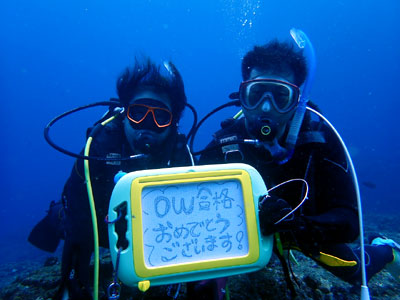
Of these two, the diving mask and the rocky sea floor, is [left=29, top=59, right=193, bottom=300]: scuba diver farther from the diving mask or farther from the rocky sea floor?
the diving mask

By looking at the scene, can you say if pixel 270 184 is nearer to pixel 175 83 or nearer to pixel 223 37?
pixel 175 83

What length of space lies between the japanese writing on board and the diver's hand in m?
0.13

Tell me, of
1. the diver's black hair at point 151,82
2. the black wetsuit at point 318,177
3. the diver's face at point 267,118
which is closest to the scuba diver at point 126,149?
the diver's black hair at point 151,82

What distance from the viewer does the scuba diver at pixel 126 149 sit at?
2.37 m

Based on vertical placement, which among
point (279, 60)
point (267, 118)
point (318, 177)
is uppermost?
point (279, 60)

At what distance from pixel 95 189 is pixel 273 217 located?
2204 mm

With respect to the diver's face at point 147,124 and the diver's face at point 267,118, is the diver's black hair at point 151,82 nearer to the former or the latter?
the diver's face at point 147,124

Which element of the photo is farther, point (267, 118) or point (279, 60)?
point (279, 60)

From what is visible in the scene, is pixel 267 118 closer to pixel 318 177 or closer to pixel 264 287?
pixel 318 177

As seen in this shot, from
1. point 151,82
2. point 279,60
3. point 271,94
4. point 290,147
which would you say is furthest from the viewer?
point 151,82

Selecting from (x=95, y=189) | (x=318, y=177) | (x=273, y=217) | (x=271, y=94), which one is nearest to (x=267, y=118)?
(x=271, y=94)

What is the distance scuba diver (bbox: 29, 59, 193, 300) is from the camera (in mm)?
2371

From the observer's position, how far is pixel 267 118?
2.62 metres

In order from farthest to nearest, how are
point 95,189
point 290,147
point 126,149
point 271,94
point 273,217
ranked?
point 126,149 < point 95,189 < point 271,94 < point 290,147 < point 273,217
